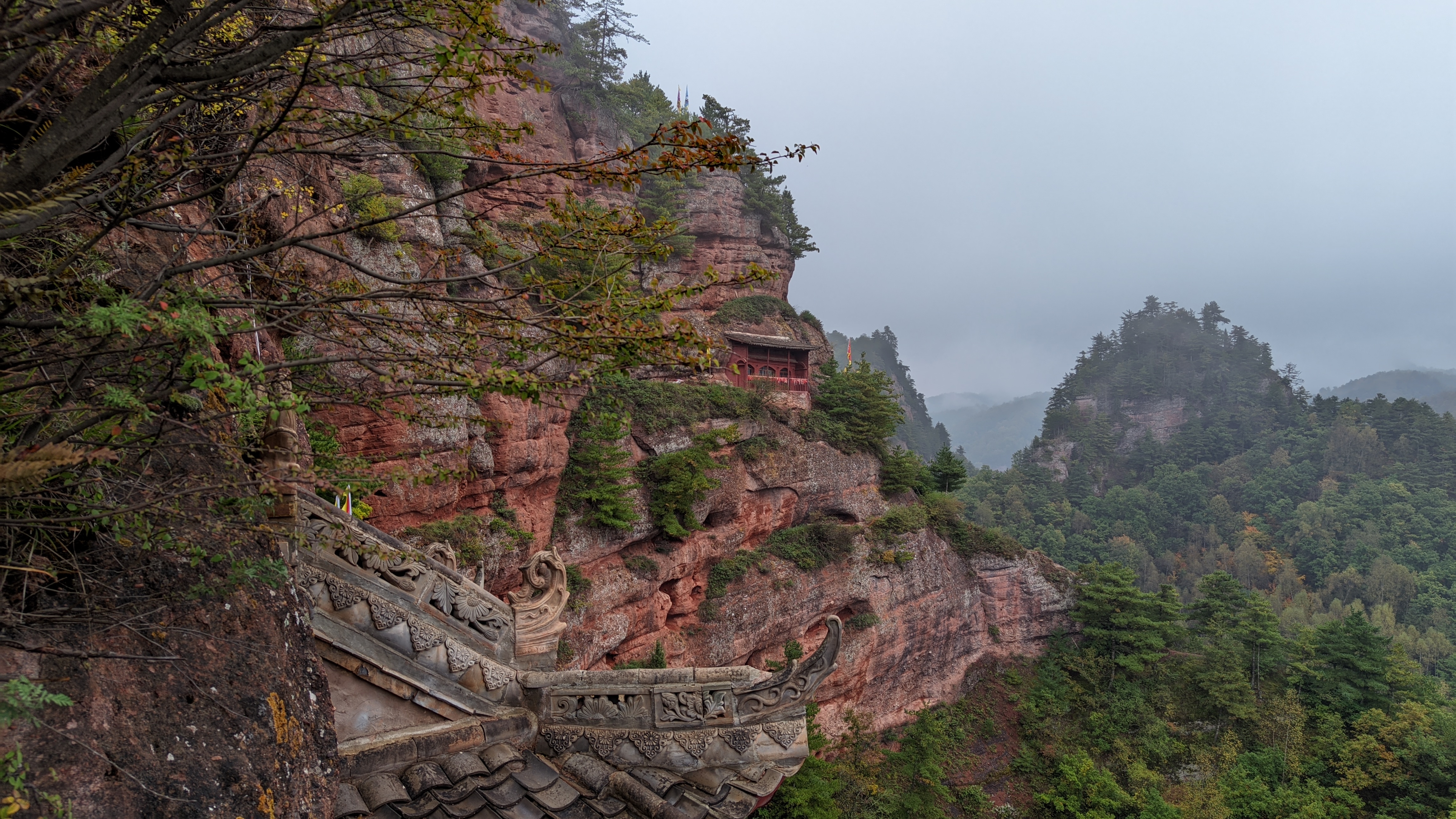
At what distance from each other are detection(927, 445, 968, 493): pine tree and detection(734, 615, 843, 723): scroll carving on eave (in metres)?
31.3

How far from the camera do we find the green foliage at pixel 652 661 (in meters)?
16.7

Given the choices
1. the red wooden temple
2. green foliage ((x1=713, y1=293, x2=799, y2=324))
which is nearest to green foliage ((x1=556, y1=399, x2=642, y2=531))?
the red wooden temple

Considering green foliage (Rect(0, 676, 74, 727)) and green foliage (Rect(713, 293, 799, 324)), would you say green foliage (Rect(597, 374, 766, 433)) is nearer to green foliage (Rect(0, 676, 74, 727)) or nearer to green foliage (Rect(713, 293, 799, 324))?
green foliage (Rect(713, 293, 799, 324))

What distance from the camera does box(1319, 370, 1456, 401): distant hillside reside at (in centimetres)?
16425

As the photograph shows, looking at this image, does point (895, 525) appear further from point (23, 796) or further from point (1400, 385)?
point (1400, 385)

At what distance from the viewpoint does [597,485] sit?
20609mm

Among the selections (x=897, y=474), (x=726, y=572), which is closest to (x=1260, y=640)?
(x=897, y=474)

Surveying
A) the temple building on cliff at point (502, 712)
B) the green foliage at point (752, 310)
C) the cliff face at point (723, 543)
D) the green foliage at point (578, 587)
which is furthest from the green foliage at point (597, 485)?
the temple building on cliff at point (502, 712)

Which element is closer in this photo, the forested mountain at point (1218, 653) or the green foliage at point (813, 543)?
the forested mountain at point (1218, 653)

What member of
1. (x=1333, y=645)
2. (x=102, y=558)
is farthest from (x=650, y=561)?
(x=1333, y=645)

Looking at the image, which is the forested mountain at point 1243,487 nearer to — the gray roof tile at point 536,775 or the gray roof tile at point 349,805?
the gray roof tile at point 536,775

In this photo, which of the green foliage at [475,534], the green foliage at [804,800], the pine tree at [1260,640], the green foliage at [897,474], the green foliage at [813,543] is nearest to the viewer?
the green foliage at [804,800]

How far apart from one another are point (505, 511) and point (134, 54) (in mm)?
16399

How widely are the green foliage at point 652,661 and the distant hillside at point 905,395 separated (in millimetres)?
53077
